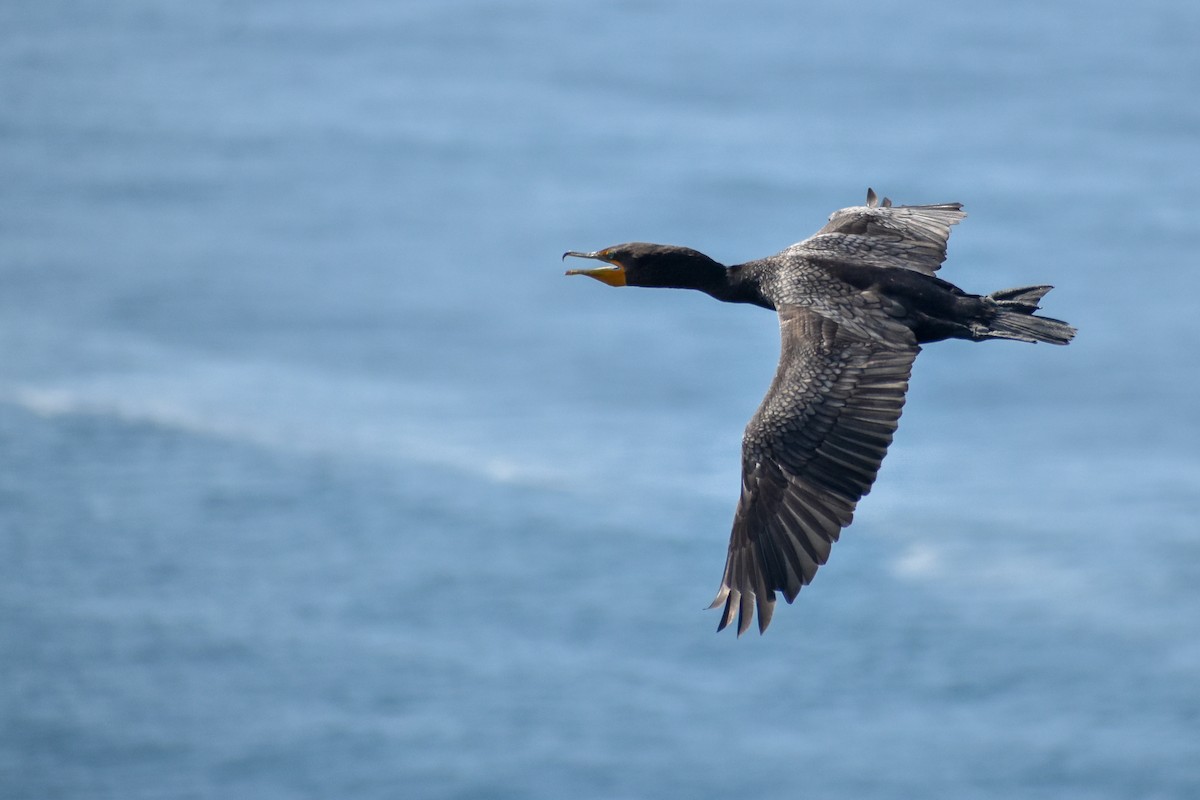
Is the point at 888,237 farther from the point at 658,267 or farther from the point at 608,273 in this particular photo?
the point at 608,273

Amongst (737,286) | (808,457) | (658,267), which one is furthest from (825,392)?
(658,267)

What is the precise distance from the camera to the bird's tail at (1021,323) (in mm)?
21062

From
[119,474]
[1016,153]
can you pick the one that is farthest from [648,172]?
[119,474]

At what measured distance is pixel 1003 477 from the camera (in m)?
159

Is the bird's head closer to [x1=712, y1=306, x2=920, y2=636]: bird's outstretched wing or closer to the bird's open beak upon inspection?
the bird's open beak

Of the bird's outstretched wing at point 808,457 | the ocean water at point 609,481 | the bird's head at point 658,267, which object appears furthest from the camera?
the ocean water at point 609,481

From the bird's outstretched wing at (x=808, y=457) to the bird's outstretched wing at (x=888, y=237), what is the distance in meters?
2.00

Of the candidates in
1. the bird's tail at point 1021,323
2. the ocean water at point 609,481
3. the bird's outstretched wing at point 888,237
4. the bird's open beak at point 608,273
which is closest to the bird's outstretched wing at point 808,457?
the bird's tail at point 1021,323

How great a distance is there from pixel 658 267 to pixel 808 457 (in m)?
3.76

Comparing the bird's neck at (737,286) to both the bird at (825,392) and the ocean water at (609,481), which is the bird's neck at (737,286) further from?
the ocean water at (609,481)

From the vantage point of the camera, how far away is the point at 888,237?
77.7 feet

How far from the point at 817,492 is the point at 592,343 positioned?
15155cm

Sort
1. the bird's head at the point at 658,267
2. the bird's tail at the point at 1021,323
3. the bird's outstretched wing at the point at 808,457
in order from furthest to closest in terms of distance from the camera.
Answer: the bird's head at the point at 658,267, the bird's tail at the point at 1021,323, the bird's outstretched wing at the point at 808,457

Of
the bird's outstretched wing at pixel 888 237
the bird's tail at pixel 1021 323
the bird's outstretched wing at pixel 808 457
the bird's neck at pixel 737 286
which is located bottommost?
the bird's outstretched wing at pixel 808 457
